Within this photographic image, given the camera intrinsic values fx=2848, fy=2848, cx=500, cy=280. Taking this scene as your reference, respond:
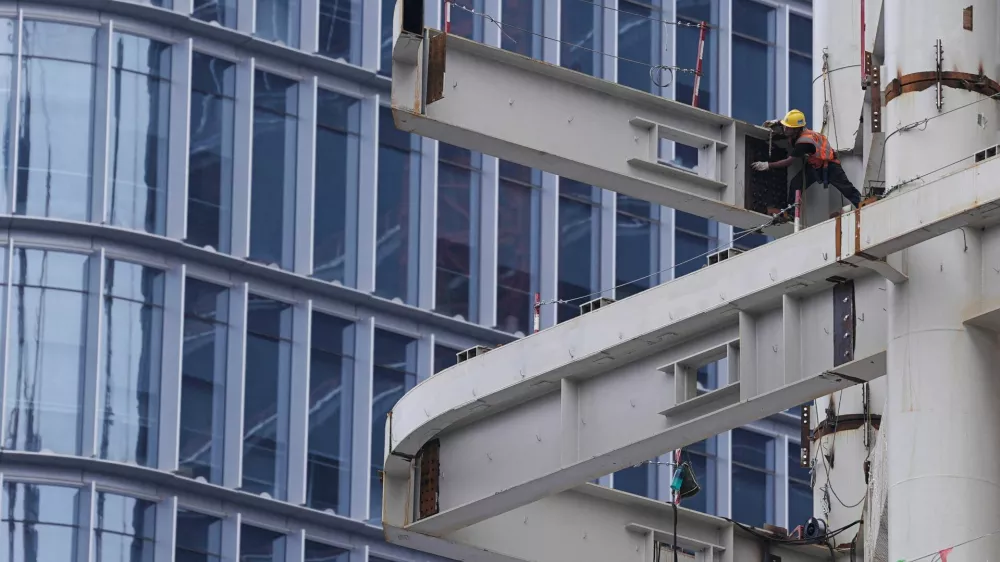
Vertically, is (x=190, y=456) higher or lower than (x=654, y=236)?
lower

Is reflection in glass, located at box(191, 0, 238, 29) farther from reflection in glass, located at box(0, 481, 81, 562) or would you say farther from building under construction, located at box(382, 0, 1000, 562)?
building under construction, located at box(382, 0, 1000, 562)

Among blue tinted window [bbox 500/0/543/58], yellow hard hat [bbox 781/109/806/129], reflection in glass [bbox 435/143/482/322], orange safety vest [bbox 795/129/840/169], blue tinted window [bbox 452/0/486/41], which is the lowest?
orange safety vest [bbox 795/129/840/169]

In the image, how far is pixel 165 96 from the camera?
46.0 meters

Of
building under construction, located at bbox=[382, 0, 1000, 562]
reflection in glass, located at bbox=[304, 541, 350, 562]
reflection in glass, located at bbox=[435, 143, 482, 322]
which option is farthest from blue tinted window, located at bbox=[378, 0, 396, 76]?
building under construction, located at bbox=[382, 0, 1000, 562]

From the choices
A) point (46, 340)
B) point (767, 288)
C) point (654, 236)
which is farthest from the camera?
point (654, 236)

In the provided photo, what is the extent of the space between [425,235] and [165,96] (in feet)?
17.7

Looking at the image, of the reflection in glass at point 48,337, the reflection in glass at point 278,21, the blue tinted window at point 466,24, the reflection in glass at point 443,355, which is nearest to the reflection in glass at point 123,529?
the reflection in glass at point 48,337

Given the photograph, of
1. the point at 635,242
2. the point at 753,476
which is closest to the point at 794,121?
the point at 635,242

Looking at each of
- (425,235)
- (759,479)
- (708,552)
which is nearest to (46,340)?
(425,235)

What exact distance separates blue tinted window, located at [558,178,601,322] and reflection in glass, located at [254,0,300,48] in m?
6.03

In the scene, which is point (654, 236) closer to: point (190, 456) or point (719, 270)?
point (190, 456)

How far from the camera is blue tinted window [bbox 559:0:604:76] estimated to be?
167ft

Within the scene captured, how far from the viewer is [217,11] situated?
46.6 metres

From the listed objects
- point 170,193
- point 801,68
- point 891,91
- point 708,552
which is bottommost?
point 708,552
